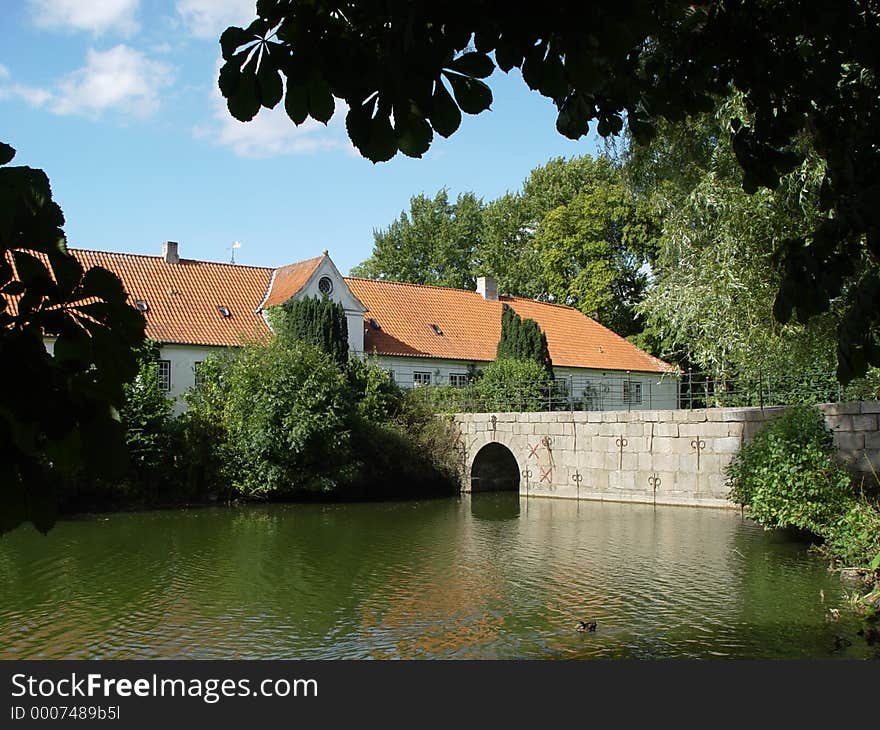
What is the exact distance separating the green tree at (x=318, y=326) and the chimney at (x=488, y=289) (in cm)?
1360

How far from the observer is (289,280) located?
28.7 metres

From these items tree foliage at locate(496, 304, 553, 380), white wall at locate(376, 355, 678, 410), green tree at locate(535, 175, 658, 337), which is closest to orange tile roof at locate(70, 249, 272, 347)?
white wall at locate(376, 355, 678, 410)

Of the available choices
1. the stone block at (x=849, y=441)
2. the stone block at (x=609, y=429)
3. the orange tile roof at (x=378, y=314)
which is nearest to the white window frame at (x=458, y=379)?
the orange tile roof at (x=378, y=314)

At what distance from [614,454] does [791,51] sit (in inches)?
664

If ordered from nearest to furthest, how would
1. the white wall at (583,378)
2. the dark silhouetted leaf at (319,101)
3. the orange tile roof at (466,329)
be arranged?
the dark silhouetted leaf at (319,101) → the white wall at (583,378) → the orange tile roof at (466,329)

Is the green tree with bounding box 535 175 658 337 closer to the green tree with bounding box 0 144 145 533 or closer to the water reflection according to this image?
the water reflection

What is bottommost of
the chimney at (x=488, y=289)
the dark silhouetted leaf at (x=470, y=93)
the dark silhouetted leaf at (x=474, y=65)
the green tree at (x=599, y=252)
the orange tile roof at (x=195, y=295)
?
the dark silhouetted leaf at (x=470, y=93)

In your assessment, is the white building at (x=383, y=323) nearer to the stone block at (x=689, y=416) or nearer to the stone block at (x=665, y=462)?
the stone block at (x=665, y=462)

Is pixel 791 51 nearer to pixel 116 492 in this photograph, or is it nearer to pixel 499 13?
pixel 499 13

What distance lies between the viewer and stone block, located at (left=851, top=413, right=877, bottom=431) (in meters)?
13.0

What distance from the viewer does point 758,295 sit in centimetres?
1254

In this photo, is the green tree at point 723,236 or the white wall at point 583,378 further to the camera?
the white wall at point 583,378

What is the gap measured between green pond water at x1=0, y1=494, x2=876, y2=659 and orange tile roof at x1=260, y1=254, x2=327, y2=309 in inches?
486

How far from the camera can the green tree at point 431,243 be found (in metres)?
47.6
